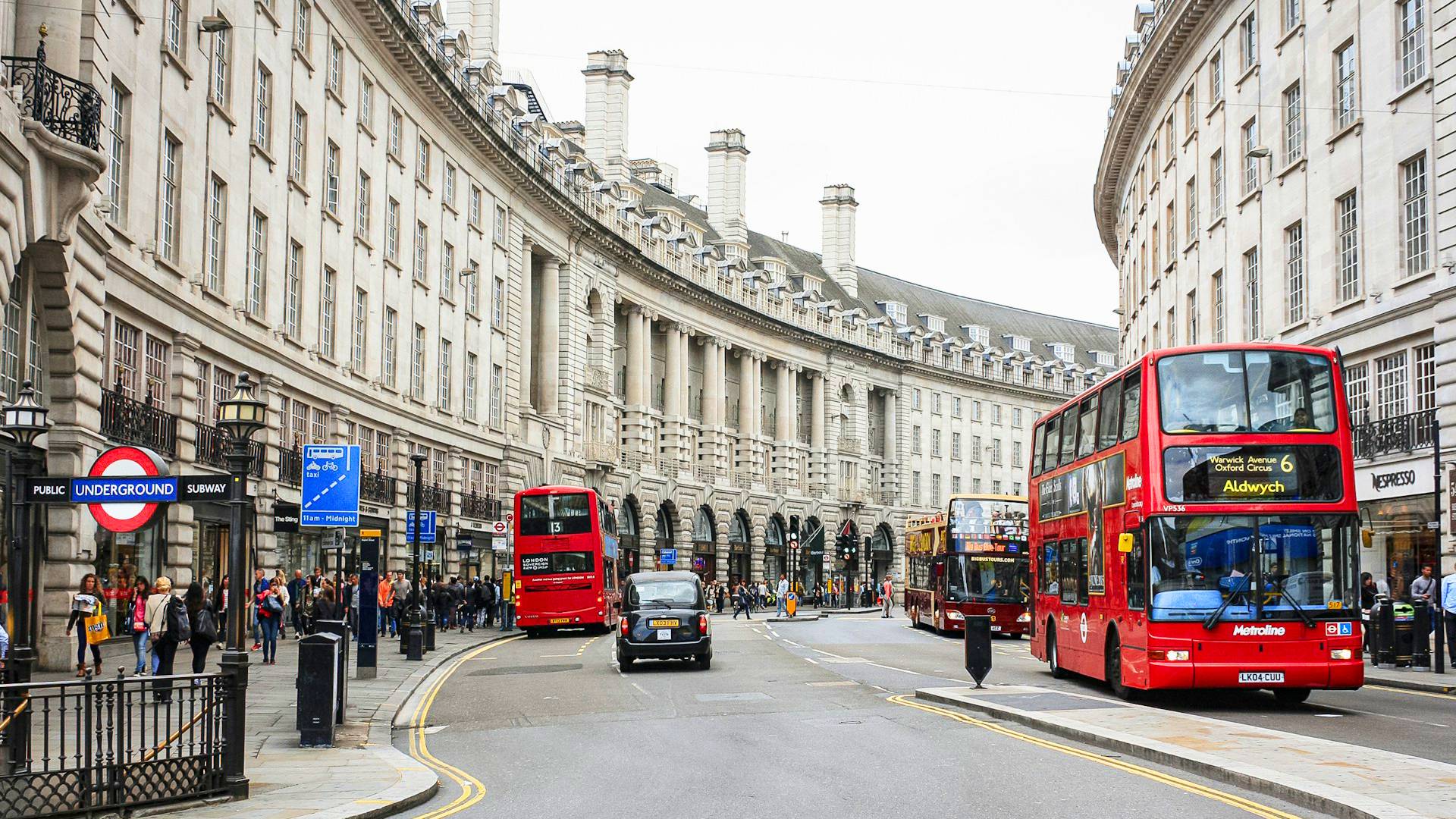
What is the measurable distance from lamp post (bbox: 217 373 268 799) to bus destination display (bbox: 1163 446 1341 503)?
10765mm

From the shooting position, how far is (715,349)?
82875mm

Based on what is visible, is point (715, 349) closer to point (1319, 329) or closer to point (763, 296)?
point (763, 296)

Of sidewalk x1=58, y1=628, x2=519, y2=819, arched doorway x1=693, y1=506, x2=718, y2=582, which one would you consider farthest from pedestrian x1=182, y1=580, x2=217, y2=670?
arched doorway x1=693, y1=506, x2=718, y2=582

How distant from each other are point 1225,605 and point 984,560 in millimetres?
22812

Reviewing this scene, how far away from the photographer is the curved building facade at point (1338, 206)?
30.0 m

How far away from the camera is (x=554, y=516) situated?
43.3 m

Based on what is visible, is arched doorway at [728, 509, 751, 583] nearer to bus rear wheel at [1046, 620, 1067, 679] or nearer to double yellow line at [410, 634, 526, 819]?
bus rear wheel at [1046, 620, 1067, 679]

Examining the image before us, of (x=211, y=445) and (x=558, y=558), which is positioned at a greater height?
(x=211, y=445)

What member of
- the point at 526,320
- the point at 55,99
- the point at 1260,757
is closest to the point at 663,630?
the point at 55,99

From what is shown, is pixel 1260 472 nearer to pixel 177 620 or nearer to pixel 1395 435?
pixel 177 620

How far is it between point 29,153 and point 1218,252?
30517mm

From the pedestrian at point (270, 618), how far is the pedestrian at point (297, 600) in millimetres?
5977

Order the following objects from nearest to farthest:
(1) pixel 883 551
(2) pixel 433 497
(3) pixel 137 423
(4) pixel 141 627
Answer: (4) pixel 141 627 < (3) pixel 137 423 < (2) pixel 433 497 < (1) pixel 883 551

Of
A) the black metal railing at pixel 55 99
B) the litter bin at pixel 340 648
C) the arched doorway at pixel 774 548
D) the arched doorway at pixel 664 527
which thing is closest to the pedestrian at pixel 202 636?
the litter bin at pixel 340 648
